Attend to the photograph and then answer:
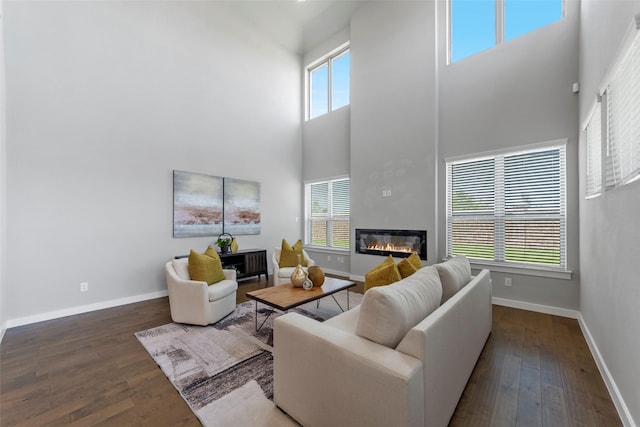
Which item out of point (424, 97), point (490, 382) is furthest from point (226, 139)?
point (490, 382)

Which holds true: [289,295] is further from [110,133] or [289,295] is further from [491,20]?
[491,20]

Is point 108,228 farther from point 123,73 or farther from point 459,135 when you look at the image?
point 459,135

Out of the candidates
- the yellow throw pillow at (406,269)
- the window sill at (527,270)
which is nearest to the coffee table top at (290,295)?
the yellow throw pillow at (406,269)

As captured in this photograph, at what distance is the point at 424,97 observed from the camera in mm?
4473

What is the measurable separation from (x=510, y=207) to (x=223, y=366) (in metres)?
4.17

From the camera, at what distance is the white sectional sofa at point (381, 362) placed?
1142 mm

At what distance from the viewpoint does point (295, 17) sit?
5.71 m

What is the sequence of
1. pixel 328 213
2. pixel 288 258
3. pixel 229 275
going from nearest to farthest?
→ pixel 229 275
pixel 288 258
pixel 328 213

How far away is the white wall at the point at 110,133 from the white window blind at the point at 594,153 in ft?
16.7

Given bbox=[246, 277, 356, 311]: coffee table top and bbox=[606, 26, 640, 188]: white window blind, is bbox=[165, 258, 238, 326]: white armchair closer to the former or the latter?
bbox=[246, 277, 356, 311]: coffee table top

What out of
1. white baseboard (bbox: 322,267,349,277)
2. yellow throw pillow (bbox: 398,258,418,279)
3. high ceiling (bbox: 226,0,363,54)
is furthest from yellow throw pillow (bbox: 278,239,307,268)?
high ceiling (bbox: 226,0,363,54)

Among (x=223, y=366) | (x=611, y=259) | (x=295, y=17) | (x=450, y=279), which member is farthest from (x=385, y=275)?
(x=295, y=17)

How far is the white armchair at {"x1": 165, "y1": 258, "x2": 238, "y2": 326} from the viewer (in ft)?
9.61

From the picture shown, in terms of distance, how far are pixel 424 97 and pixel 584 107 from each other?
2.09m
